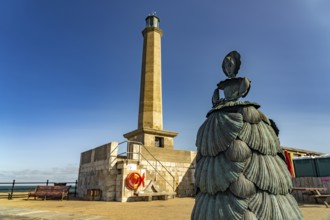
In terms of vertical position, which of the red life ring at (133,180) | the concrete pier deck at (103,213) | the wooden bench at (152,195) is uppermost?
the red life ring at (133,180)

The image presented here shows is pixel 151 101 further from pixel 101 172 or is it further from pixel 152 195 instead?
pixel 152 195

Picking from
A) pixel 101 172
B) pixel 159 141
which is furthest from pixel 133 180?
pixel 159 141

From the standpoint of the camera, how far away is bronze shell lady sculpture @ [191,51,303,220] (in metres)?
2.45

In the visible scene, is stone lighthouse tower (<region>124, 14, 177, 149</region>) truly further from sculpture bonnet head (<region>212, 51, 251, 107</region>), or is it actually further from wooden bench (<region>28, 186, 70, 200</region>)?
sculpture bonnet head (<region>212, 51, 251, 107</region>)

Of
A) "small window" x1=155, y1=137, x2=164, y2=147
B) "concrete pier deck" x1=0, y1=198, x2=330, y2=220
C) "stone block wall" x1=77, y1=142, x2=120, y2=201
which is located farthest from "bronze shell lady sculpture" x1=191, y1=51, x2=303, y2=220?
"small window" x1=155, y1=137, x2=164, y2=147

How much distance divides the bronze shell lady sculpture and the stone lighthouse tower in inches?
518

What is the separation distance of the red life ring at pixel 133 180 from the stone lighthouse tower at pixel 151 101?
3.41 meters

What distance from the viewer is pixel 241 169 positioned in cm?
254

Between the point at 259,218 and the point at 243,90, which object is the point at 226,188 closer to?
the point at 259,218

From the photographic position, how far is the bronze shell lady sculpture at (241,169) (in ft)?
8.02

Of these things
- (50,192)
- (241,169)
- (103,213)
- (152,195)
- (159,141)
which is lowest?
(103,213)

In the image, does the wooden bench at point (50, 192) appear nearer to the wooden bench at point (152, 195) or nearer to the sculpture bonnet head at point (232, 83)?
the wooden bench at point (152, 195)

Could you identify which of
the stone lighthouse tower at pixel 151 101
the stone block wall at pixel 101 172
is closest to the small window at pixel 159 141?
the stone lighthouse tower at pixel 151 101

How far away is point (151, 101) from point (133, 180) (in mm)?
7143
